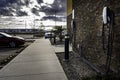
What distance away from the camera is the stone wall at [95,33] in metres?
6.14

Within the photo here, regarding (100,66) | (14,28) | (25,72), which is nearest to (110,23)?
(100,66)

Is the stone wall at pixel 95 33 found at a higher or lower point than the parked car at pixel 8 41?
higher

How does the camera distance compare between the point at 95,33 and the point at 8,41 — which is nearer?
the point at 95,33

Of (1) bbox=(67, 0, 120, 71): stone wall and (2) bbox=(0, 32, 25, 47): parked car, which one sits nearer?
(1) bbox=(67, 0, 120, 71): stone wall

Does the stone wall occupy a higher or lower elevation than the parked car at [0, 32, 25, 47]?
higher

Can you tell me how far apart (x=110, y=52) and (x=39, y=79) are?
2.33 m

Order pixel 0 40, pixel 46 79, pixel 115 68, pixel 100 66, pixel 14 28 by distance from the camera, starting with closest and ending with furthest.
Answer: pixel 115 68 < pixel 46 79 < pixel 100 66 < pixel 0 40 < pixel 14 28

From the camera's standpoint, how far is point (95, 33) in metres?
8.26

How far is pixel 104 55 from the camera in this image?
716 centimetres

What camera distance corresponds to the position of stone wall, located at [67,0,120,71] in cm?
614

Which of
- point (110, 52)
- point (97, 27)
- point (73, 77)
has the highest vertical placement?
point (97, 27)

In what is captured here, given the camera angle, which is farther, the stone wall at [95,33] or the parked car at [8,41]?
the parked car at [8,41]

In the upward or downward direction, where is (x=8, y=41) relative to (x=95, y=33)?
downward

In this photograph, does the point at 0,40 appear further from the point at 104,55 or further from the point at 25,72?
the point at 104,55
